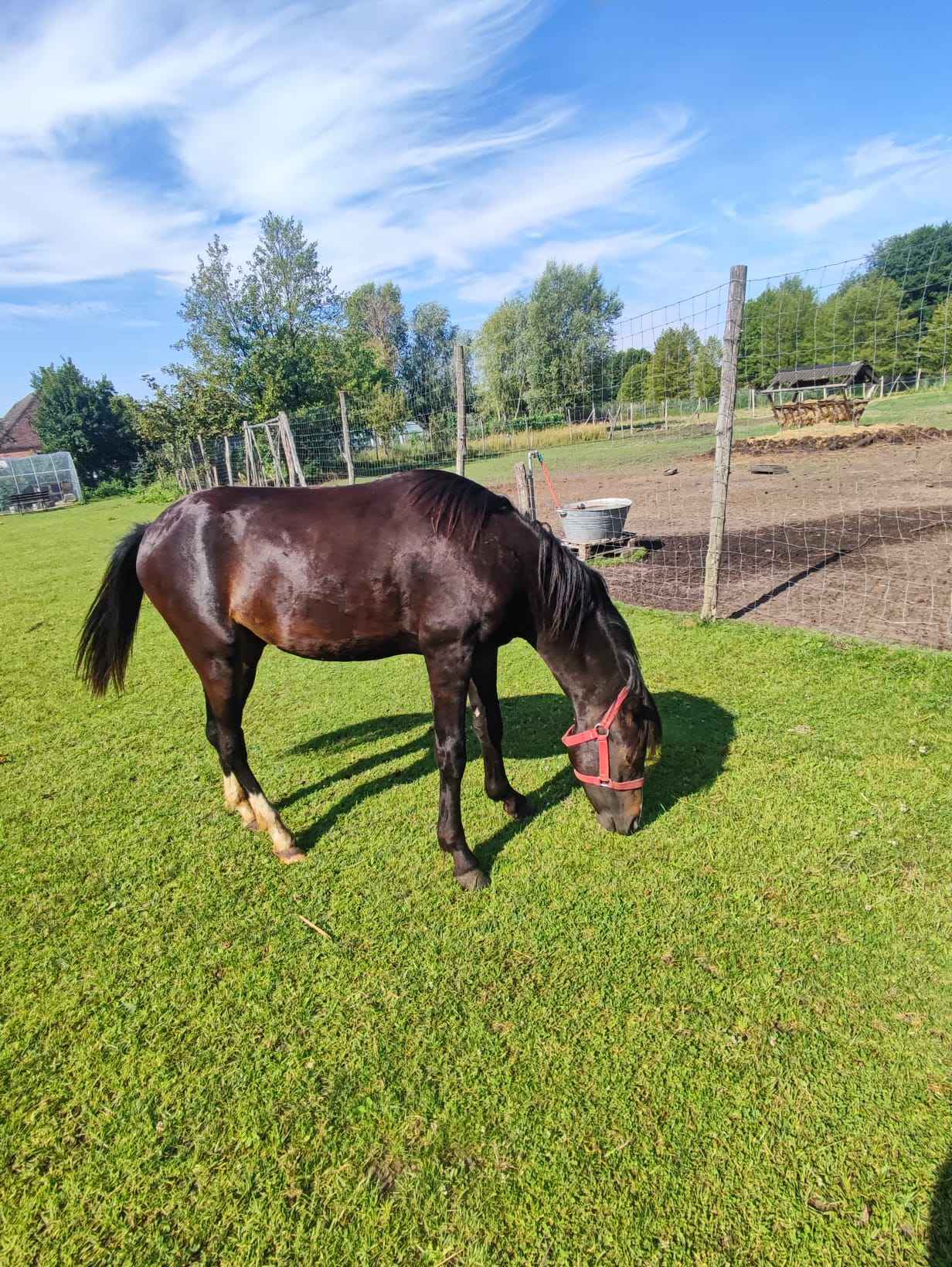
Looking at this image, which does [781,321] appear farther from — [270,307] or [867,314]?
[270,307]

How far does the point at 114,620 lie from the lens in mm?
3486

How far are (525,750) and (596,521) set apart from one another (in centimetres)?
451

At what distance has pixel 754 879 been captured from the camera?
2.66 meters

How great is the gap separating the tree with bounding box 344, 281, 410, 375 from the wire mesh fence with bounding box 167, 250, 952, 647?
97.3ft

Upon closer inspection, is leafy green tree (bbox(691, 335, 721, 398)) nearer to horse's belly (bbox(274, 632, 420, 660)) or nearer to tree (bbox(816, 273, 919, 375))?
tree (bbox(816, 273, 919, 375))

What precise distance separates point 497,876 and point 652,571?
5.50 metres

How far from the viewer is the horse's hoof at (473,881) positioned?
2.74 metres

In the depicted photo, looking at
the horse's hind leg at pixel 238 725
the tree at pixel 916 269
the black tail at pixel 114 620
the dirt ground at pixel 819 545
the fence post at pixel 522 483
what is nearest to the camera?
the horse's hind leg at pixel 238 725

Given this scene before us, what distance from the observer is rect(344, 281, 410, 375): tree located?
165 feet

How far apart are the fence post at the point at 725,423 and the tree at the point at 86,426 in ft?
125

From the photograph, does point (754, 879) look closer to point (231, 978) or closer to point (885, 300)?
point (231, 978)

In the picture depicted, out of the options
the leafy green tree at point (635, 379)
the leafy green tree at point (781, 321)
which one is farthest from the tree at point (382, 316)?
the leafy green tree at point (781, 321)

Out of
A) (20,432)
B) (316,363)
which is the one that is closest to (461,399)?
(316,363)

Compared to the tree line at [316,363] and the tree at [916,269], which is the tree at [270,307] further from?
the tree at [916,269]
